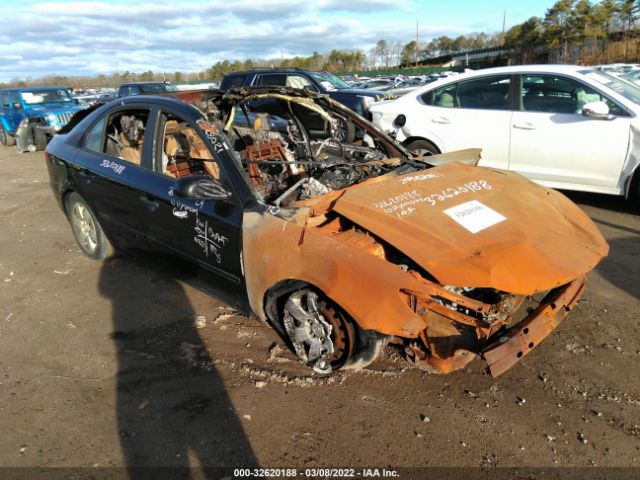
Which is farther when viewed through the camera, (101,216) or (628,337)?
(101,216)

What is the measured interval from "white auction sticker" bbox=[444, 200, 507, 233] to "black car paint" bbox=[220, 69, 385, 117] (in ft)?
22.0

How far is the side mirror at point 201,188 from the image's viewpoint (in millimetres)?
2732

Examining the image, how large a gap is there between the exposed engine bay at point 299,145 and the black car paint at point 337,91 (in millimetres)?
4910

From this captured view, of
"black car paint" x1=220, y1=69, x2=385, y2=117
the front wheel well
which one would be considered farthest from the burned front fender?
"black car paint" x1=220, y1=69, x2=385, y2=117

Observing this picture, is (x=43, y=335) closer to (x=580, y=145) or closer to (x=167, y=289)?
(x=167, y=289)

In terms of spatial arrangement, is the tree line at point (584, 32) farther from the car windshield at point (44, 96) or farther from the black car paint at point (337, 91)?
the car windshield at point (44, 96)

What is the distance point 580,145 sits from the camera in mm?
5098

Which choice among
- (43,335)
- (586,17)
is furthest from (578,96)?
(586,17)

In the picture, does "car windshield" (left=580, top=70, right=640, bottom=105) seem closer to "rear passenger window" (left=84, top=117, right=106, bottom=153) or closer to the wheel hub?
"rear passenger window" (left=84, top=117, right=106, bottom=153)

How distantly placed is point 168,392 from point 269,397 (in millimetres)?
619

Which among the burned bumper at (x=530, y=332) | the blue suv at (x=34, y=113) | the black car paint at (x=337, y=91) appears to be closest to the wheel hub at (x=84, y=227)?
the burned bumper at (x=530, y=332)

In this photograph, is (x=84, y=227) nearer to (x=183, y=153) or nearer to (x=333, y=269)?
(x=183, y=153)

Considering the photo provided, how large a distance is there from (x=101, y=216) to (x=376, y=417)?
2993mm

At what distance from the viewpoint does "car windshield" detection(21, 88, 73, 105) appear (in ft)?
42.1
